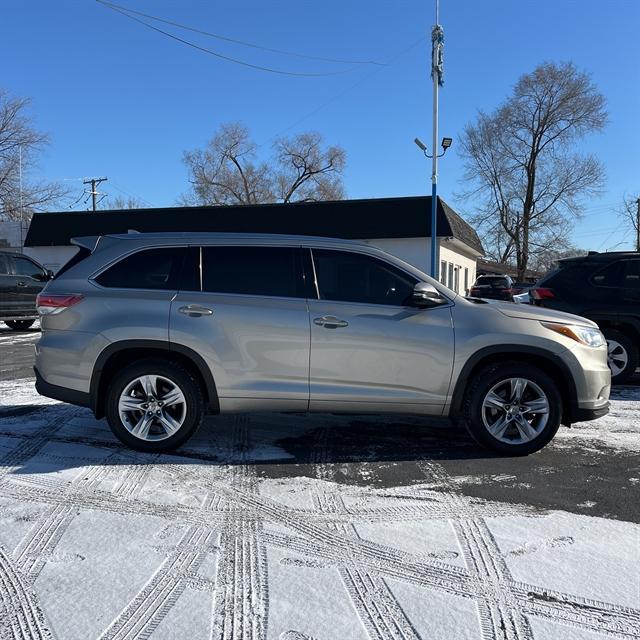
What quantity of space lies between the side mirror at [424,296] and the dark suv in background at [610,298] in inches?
161

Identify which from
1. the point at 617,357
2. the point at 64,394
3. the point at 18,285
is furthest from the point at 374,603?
the point at 18,285

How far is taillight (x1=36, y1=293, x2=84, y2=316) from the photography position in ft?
15.0

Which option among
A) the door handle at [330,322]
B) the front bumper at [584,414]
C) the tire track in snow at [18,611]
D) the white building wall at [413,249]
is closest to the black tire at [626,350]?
the front bumper at [584,414]

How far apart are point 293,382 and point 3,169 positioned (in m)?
35.7

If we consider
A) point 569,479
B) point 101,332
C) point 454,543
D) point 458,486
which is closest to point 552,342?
point 569,479

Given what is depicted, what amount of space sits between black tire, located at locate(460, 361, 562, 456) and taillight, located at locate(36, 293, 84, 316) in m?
3.35

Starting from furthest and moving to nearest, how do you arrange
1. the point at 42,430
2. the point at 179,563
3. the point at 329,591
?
the point at 42,430
the point at 179,563
the point at 329,591

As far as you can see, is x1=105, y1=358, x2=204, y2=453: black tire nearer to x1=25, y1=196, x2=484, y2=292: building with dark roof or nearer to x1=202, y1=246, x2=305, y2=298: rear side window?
x1=202, y1=246, x2=305, y2=298: rear side window

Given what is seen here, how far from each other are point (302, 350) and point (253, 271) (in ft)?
2.64

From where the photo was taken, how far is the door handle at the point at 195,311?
14.7 feet

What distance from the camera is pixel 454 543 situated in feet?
10.3

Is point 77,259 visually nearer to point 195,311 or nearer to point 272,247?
point 195,311

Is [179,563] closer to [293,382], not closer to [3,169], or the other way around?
[293,382]

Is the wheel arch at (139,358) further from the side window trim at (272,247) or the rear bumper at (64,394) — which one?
the side window trim at (272,247)
